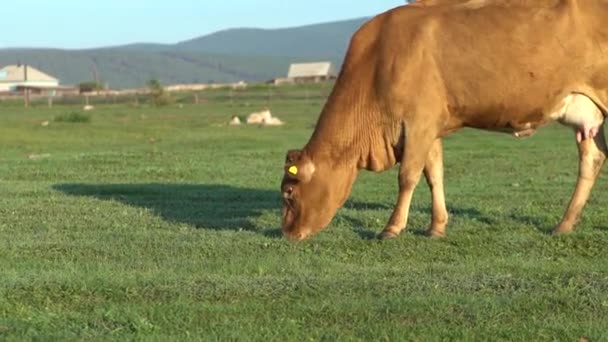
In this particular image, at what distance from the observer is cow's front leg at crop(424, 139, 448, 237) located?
1147cm

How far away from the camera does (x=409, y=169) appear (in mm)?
11016

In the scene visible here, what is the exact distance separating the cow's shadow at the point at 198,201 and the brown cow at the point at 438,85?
92 centimetres

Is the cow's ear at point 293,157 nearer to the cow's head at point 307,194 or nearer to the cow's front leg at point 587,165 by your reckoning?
the cow's head at point 307,194

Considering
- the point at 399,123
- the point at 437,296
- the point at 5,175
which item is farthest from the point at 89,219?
the point at 5,175

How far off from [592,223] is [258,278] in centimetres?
491

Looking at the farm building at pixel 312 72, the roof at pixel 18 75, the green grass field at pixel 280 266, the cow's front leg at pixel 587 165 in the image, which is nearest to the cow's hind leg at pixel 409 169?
the green grass field at pixel 280 266

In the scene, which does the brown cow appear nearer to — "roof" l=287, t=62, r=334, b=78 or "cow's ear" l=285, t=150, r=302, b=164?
"cow's ear" l=285, t=150, r=302, b=164

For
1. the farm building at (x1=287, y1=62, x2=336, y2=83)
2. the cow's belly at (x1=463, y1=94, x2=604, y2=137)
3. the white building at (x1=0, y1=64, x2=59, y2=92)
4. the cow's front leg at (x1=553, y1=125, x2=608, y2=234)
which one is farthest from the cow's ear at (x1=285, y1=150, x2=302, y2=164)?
the white building at (x1=0, y1=64, x2=59, y2=92)

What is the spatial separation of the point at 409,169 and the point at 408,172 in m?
0.03

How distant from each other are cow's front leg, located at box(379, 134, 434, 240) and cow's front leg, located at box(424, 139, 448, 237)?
0.35 m

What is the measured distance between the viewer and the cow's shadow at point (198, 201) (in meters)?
12.7

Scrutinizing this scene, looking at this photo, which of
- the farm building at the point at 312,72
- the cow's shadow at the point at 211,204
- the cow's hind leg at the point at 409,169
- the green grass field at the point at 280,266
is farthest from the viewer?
the farm building at the point at 312,72

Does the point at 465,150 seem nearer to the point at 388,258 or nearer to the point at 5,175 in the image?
the point at 5,175

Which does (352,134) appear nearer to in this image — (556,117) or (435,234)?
(435,234)
